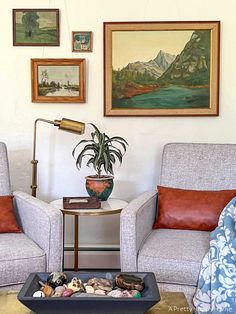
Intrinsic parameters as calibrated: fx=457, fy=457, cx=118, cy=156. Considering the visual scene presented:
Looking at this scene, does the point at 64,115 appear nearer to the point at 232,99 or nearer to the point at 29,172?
the point at 29,172

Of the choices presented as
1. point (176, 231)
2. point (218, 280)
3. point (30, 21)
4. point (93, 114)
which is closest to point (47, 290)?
point (218, 280)

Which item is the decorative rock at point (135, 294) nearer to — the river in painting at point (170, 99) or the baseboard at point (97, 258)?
the baseboard at point (97, 258)

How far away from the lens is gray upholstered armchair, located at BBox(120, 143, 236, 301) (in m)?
2.14

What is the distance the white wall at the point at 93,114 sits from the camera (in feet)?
10.0

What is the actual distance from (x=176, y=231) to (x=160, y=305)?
0.95 metres

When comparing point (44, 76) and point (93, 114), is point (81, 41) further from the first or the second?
point (93, 114)

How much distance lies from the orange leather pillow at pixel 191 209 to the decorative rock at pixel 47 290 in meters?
1.10

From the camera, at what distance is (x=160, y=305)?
1605 mm

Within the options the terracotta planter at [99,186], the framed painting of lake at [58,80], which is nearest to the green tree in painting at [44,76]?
the framed painting of lake at [58,80]

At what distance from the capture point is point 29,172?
125 inches

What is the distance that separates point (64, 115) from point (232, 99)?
1147 mm

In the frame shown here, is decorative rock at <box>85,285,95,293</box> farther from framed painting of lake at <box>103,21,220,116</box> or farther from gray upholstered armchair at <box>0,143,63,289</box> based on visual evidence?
framed painting of lake at <box>103,21,220,116</box>

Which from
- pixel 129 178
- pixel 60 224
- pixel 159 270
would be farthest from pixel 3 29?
pixel 159 270

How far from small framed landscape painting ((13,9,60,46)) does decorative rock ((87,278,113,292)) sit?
6.16 feet
